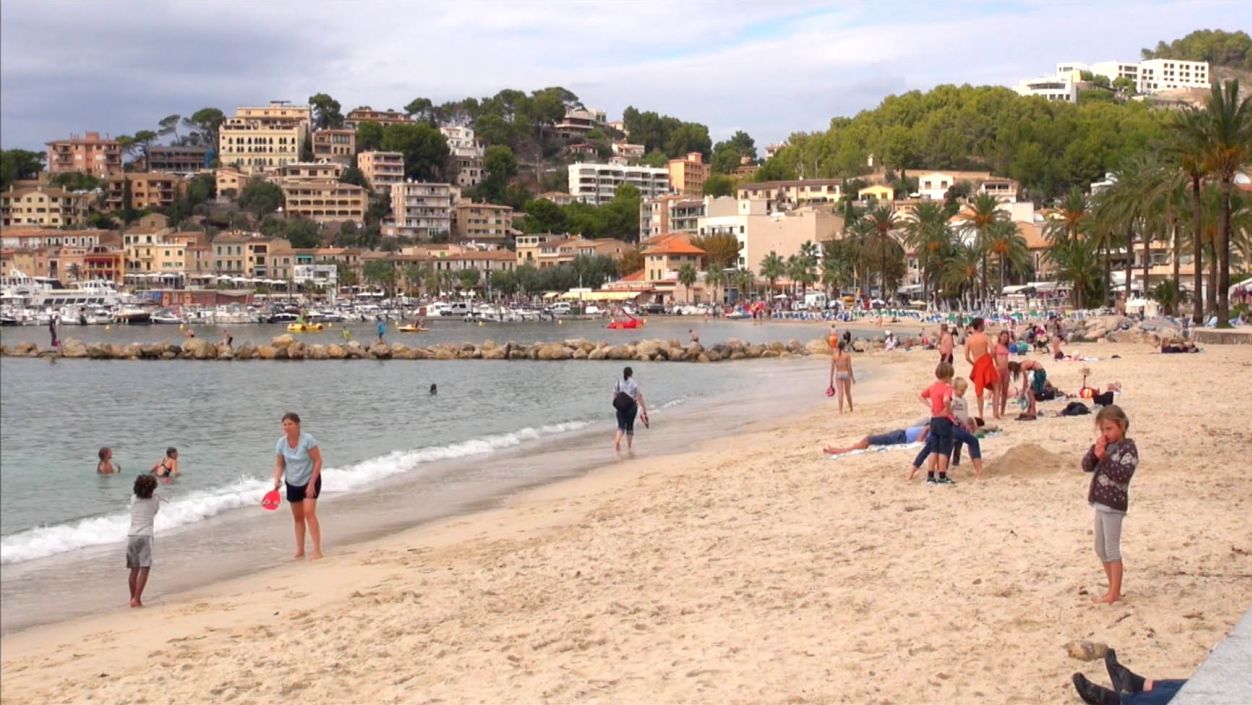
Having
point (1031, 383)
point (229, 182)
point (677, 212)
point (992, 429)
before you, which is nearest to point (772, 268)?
point (677, 212)

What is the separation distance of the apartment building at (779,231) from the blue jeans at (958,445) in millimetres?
106884

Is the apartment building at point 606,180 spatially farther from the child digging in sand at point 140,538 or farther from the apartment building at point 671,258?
the child digging in sand at point 140,538

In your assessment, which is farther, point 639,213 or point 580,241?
point 639,213

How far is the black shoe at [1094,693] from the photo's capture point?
567 cm

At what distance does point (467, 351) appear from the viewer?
59.9 metres

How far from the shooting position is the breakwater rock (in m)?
52.8

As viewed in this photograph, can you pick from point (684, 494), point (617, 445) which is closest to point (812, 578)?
point (684, 494)

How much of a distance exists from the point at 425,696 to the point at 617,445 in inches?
528

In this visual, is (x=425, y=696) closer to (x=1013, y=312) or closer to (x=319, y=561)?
(x=319, y=561)

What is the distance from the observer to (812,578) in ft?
28.7

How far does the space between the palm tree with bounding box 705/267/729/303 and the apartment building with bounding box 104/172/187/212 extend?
94275 millimetres

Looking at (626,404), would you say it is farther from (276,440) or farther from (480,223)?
(480,223)

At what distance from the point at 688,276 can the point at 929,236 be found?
35.9m

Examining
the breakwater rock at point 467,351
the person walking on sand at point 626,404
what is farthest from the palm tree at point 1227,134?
the person walking on sand at point 626,404
